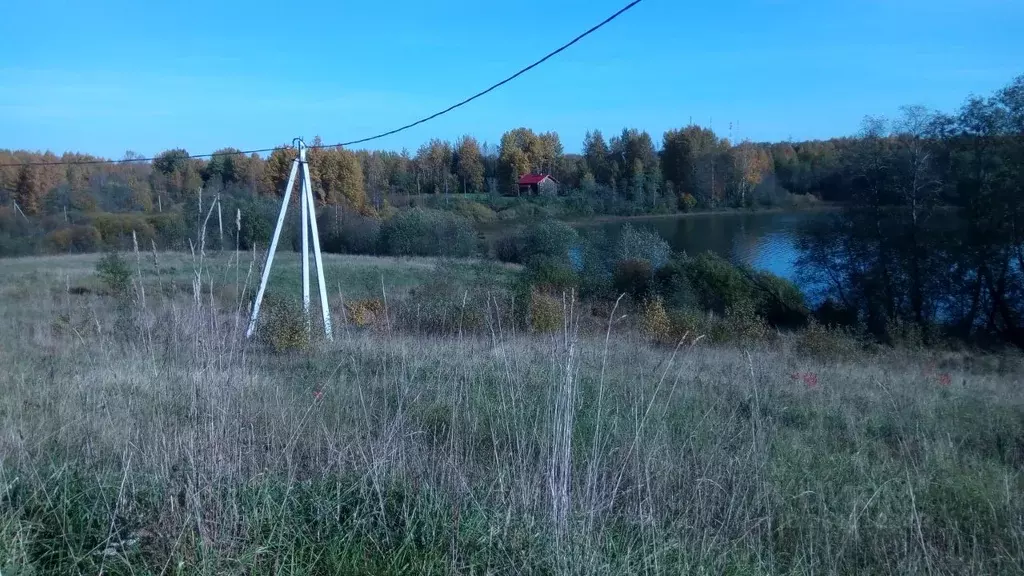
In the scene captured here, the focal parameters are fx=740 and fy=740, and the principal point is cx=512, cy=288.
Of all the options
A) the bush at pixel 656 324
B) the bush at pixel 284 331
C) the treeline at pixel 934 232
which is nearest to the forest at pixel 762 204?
the treeline at pixel 934 232

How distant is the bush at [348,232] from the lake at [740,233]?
42.3 ft

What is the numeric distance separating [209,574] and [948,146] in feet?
106

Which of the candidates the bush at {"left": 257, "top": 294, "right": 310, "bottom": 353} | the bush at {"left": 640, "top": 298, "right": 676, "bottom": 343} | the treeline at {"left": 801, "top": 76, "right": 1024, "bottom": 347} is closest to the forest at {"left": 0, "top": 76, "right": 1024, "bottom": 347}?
the treeline at {"left": 801, "top": 76, "right": 1024, "bottom": 347}

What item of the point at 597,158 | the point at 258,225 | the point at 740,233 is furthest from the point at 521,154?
the point at 258,225

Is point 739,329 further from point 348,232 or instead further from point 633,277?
point 348,232

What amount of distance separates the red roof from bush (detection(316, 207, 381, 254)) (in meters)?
10.2

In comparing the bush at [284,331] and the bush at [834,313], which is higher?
the bush at [284,331]

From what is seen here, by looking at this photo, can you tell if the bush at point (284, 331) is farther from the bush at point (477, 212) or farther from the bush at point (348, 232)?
the bush at point (477, 212)

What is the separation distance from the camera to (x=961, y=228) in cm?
2848

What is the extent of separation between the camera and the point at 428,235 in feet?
139

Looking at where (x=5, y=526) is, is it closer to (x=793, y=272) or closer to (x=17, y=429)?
(x=17, y=429)

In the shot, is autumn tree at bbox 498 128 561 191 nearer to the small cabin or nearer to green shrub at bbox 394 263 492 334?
the small cabin

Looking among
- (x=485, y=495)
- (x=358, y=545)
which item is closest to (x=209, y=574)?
(x=358, y=545)

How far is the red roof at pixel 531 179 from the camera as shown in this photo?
4817 cm
